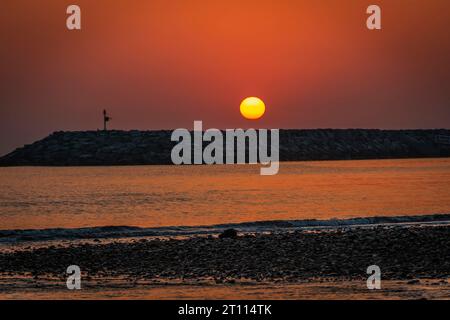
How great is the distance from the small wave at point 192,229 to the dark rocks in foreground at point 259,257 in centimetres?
537

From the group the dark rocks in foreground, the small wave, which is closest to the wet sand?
the dark rocks in foreground

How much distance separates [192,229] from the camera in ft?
126

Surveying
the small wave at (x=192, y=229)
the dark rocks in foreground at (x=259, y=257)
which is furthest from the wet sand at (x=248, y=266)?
the small wave at (x=192, y=229)

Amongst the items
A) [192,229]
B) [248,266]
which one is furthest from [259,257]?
[192,229]

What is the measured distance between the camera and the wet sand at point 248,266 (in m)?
19.3

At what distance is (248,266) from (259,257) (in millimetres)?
1666

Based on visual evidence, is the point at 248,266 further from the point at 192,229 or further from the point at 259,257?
the point at 192,229

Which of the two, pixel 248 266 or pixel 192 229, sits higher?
pixel 248 266

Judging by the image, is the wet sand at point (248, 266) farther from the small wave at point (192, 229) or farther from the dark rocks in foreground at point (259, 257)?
the small wave at point (192, 229)

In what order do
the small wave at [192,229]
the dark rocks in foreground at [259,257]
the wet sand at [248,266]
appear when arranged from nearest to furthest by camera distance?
the wet sand at [248,266] < the dark rocks in foreground at [259,257] < the small wave at [192,229]

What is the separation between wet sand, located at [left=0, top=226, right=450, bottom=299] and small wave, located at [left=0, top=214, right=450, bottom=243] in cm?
535

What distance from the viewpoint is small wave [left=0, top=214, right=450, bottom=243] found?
3575 cm

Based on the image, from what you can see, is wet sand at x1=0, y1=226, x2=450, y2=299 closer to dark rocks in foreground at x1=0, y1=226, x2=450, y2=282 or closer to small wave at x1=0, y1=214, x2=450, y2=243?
dark rocks in foreground at x1=0, y1=226, x2=450, y2=282

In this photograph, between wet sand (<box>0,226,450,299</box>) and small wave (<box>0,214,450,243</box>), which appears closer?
wet sand (<box>0,226,450,299</box>)
